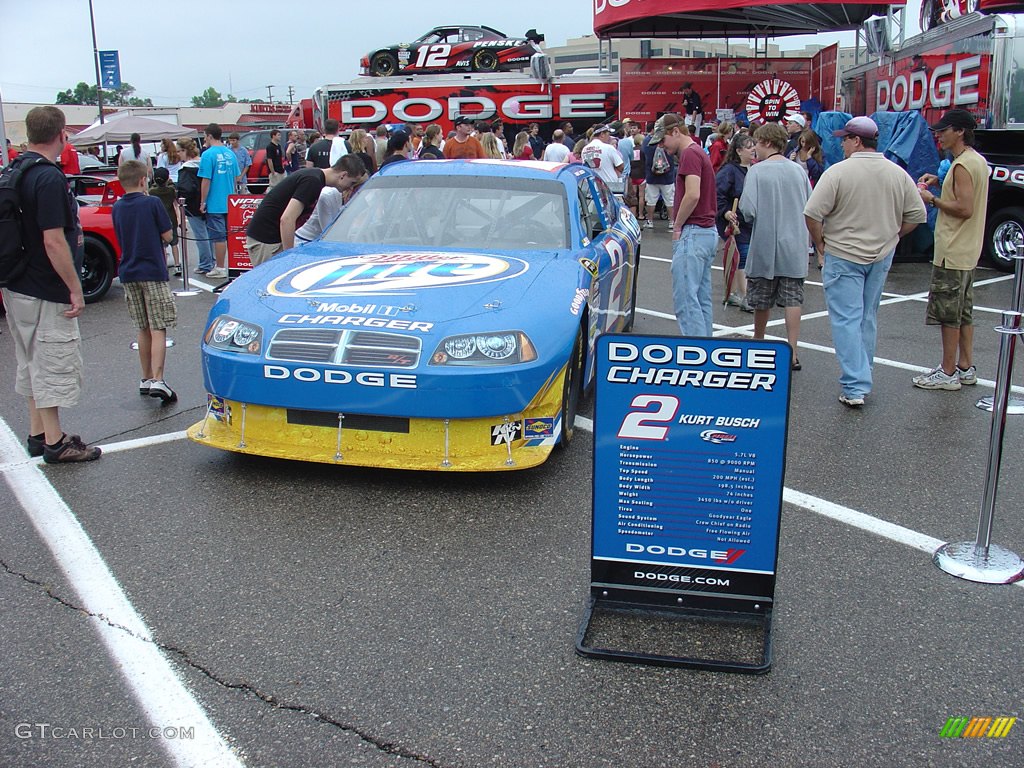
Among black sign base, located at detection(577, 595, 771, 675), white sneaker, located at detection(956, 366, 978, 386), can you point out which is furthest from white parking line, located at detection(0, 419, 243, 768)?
white sneaker, located at detection(956, 366, 978, 386)

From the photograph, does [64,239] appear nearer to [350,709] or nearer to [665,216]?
[350,709]

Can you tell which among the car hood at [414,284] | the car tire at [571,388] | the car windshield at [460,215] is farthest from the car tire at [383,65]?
the car tire at [571,388]

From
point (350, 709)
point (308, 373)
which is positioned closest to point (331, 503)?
point (308, 373)

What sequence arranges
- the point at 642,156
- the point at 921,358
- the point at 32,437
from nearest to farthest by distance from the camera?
the point at 32,437, the point at 921,358, the point at 642,156

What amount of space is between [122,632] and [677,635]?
198 centimetres

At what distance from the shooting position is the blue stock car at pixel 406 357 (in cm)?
439

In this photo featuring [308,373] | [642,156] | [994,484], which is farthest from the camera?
[642,156]

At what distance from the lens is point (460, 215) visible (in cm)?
589

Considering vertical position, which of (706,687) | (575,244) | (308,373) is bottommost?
(706,687)

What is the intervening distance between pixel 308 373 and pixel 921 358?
5212mm

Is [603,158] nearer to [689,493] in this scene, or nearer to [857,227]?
[857,227]

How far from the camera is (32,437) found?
17.0 feet

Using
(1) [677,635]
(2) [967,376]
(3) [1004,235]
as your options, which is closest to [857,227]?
(2) [967,376]

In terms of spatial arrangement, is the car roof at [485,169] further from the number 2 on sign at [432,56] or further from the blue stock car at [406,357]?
the number 2 on sign at [432,56]
